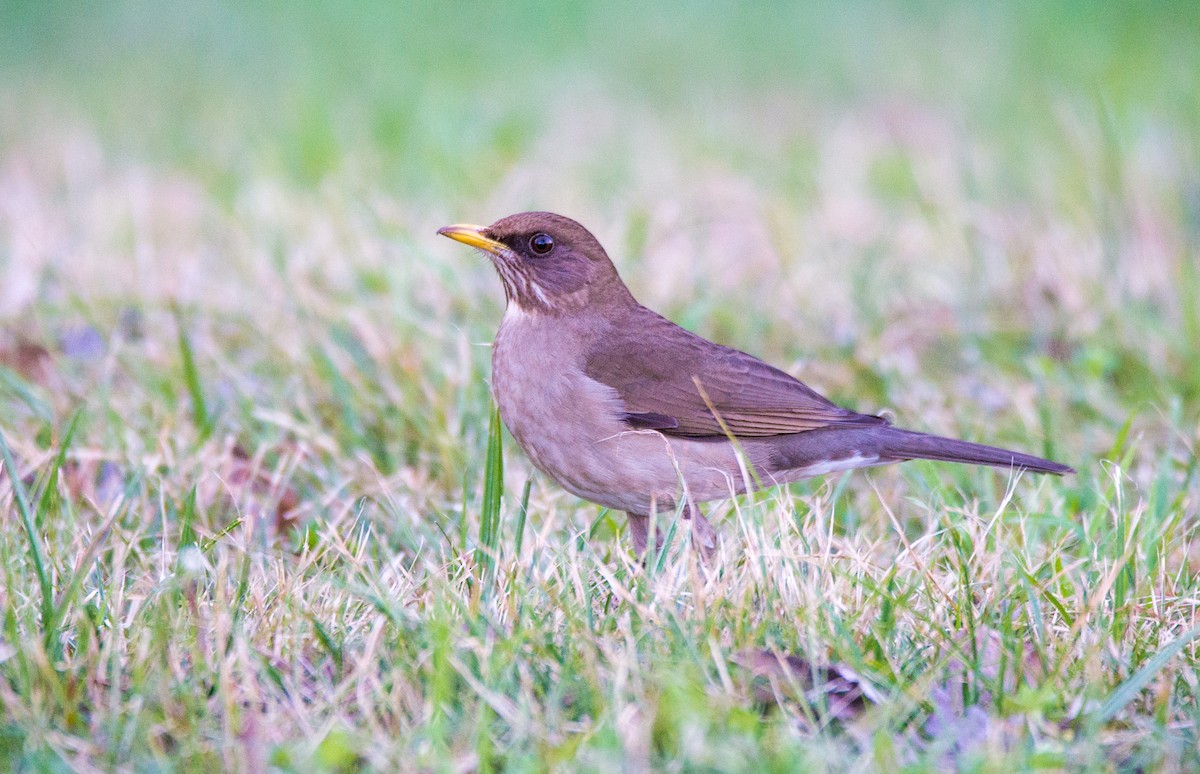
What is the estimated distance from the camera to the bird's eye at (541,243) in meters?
4.92

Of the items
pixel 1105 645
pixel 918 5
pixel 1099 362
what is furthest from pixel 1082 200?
pixel 918 5

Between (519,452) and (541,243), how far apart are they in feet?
2.70

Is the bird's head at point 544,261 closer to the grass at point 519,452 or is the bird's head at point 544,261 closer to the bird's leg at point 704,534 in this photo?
the grass at point 519,452

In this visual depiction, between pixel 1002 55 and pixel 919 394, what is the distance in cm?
704

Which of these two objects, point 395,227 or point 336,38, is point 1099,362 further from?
point 336,38

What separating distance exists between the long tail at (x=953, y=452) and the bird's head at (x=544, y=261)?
110cm

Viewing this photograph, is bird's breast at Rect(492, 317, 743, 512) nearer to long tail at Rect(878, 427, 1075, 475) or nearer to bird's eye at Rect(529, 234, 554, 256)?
bird's eye at Rect(529, 234, 554, 256)

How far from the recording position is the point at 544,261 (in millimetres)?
4918

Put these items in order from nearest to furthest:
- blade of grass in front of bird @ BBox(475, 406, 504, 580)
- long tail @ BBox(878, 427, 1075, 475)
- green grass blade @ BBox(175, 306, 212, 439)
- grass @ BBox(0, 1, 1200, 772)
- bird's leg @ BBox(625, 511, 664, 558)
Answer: grass @ BBox(0, 1, 1200, 772) < blade of grass in front of bird @ BBox(475, 406, 504, 580) < long tail @ BBox(878, 427, 1075, 475) < bird's leg @ BBox(625, 511, 664, 558) < green grass blade @ BBox(175, 306, 212, 439)

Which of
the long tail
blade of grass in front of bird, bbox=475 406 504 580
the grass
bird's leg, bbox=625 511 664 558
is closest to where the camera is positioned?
the grass

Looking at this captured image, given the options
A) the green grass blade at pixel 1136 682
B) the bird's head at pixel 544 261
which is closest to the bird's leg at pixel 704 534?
the bird's head at pixel 544 261

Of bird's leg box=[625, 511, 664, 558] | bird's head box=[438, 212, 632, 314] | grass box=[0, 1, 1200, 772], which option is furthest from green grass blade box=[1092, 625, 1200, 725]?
bird's head box=[438, 212, 632, 314]

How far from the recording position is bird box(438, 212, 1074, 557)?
4.35m

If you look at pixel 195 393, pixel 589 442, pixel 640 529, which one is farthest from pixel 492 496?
pixel 195 393
